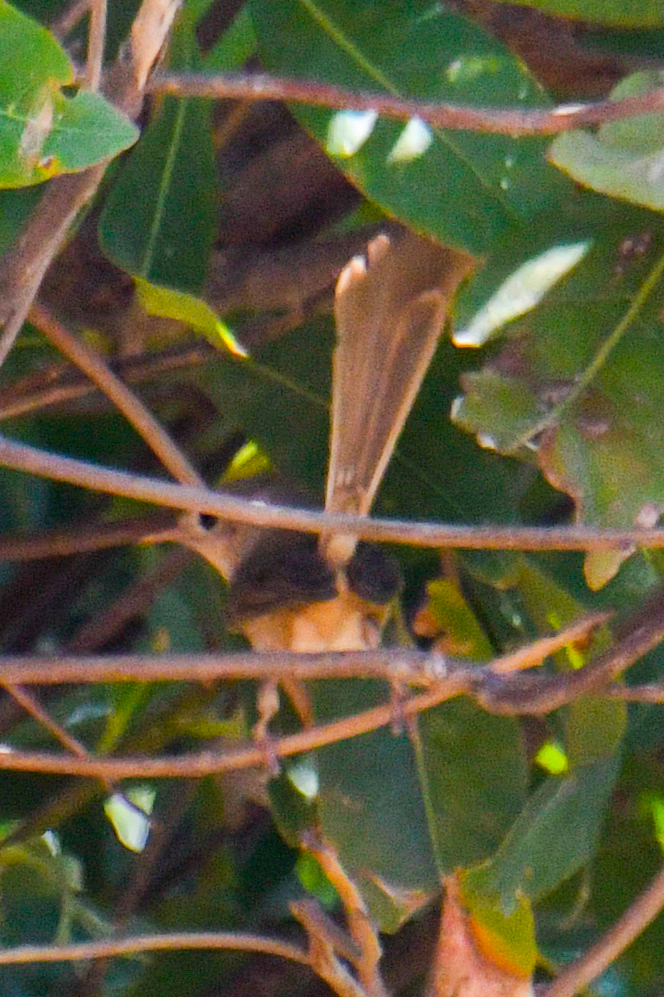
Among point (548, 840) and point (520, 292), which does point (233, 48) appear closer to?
point (520, 292)

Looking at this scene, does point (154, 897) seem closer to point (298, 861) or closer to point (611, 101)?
point (298, 861)

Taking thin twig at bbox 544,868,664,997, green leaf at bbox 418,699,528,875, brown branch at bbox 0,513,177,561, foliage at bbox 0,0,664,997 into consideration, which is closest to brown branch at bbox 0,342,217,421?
foliage at bbox 0,0,664,997

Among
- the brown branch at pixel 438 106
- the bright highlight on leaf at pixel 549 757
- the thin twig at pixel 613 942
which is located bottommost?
the bright highlight on leaf at pixel 549 757

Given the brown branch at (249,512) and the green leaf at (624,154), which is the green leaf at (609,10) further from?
the brown branch at (249,512)

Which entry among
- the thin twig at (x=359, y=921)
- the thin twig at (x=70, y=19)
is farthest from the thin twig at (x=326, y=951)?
the thin twig at (x=70, y=19)

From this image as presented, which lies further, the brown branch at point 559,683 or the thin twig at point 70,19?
the thin twig at point 70,19

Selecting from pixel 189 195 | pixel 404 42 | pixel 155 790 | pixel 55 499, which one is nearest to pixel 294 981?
pixel 155 790

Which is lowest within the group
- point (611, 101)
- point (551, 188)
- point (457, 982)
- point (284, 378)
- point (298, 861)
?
point (298, 861)
